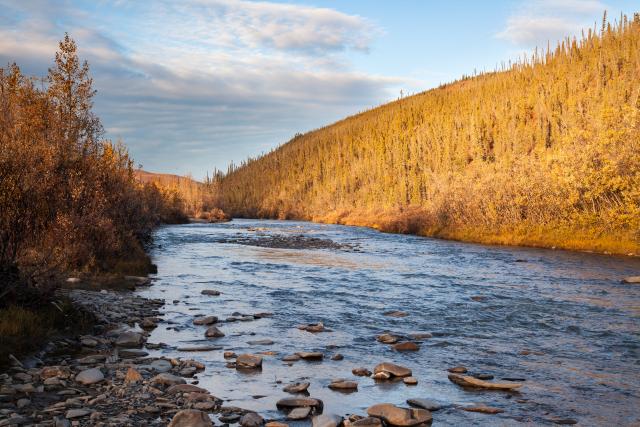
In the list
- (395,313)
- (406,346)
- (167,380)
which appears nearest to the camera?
(167,380)

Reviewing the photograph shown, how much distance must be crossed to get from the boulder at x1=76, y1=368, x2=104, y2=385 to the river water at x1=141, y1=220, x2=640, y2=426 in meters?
1.84

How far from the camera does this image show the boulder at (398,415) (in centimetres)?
810

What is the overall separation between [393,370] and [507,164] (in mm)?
48901

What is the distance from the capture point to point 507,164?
55.1 metres

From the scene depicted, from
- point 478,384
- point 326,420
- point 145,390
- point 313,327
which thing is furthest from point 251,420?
point 313,327

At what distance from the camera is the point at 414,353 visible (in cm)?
1241

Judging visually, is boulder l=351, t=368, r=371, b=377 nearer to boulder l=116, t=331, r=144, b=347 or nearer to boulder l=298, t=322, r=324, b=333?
boulder l=298, t=322, r=324, b=333

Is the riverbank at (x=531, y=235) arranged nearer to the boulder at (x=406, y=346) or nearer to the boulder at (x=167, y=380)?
the boulder at (x=406, y=346)

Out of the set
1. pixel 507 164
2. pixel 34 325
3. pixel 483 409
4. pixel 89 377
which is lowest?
pixel 483 409

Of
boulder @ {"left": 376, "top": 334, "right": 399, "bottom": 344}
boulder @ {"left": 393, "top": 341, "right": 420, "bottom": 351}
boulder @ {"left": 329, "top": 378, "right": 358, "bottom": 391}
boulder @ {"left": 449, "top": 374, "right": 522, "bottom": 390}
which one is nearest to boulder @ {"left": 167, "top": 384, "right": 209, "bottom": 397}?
boulder @ {"left": 329, "top": 378, "right": 358, "bottom": 391}

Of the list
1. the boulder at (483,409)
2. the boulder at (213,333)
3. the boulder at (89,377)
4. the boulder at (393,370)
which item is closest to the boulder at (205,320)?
the boulder at (213,333)

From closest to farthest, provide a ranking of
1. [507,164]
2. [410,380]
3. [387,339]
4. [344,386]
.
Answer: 1. [344,386]
2. [410,380]
3. [387,339]
4. [507,164]

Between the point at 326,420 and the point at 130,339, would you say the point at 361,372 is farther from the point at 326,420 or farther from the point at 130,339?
the point at 130,339

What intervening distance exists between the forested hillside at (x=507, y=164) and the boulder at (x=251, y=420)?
31987 mm
